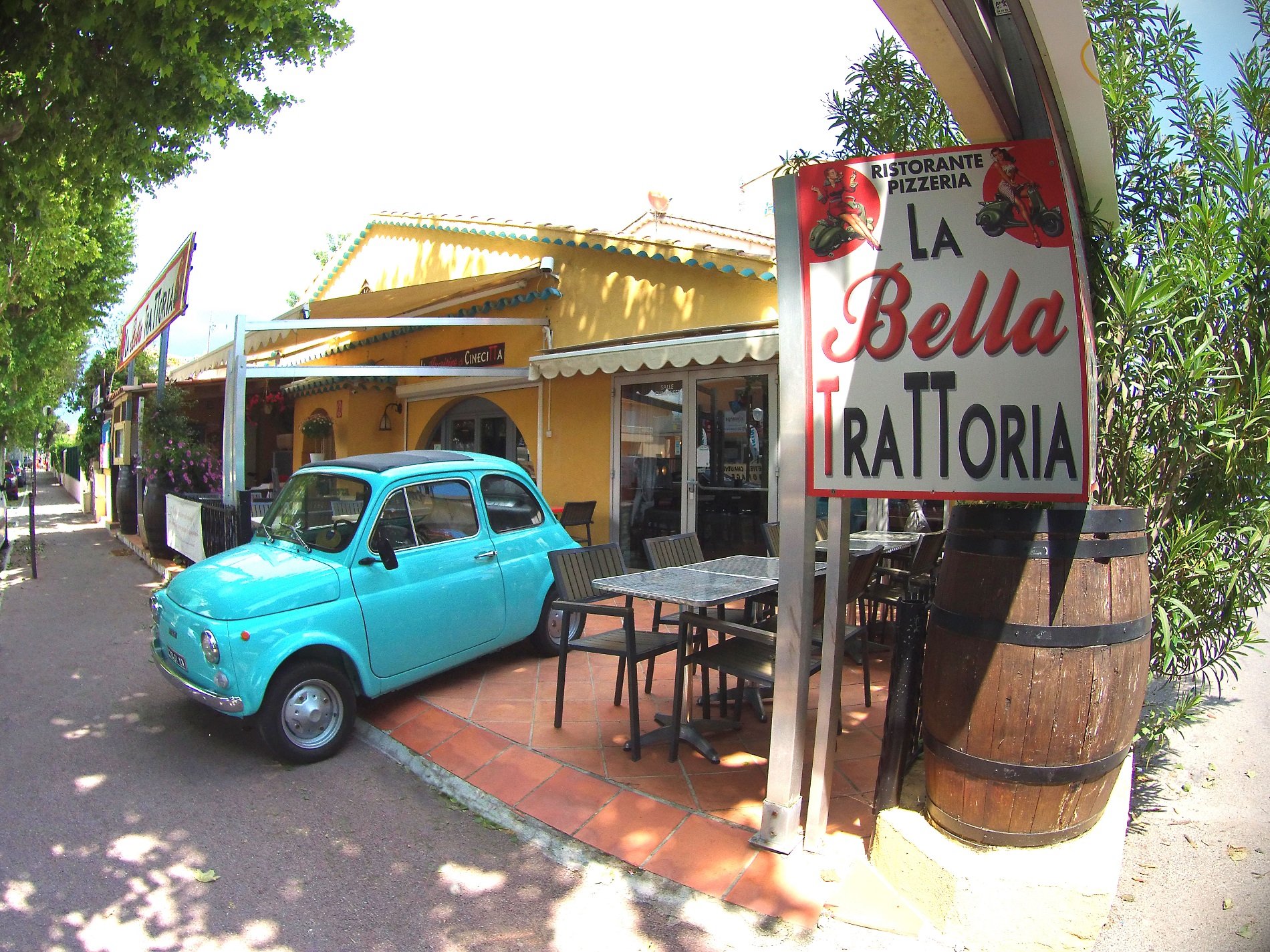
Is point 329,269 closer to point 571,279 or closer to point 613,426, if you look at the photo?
point 571,279

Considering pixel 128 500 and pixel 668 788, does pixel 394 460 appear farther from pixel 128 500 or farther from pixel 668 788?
pixel 128 500

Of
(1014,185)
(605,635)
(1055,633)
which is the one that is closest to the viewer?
(1055,633)

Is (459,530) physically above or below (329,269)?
below

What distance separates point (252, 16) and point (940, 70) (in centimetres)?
468

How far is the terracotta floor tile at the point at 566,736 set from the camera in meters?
3.96

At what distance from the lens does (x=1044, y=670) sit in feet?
7.80

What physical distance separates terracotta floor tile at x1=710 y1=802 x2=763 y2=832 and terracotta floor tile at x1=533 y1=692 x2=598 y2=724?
1250 millimetres

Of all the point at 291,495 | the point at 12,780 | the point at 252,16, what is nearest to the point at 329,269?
the point at 252,16

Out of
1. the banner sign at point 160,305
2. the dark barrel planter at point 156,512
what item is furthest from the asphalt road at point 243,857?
Answer: the dark barrel planter at point 156,512

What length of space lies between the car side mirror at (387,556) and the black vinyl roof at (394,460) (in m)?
0.55

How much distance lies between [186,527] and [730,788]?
798cm

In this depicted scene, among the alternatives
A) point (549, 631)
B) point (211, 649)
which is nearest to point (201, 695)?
point (211, 649)

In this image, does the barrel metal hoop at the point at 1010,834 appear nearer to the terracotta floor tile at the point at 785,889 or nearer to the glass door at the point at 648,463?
the terracotta floor tile at the point at 785,889

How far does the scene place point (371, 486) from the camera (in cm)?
448
